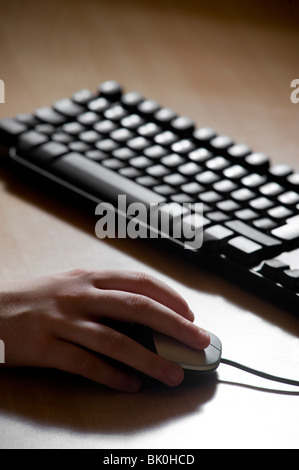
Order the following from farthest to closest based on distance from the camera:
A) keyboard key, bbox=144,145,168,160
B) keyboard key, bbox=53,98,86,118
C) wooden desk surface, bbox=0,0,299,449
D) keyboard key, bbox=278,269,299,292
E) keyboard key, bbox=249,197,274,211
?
keyboard key, bbox=53,98,86,118 → keyboard key, bbox=144,145,168,160 → keyboard key, bbox=249,197,274,211 → keyboard key, bbox=278,269,299,292 → wooden desk surface, bbox=0,0,299,449

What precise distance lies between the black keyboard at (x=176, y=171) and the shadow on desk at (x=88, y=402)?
166 millimetres

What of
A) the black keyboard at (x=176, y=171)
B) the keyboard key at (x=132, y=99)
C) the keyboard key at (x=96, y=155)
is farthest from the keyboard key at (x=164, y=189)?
the keyboard key at (x=132, y=99)

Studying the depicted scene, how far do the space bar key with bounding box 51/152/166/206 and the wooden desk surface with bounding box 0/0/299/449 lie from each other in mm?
41

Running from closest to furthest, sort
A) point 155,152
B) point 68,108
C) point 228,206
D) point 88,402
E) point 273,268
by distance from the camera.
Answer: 1. point 88,402
2. point 273,268
3. point 228,206
4. point 155,152
5. point 68,108

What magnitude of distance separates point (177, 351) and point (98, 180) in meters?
0.32

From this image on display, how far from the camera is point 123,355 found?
0.64 meters

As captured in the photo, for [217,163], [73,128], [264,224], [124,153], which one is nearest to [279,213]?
[264,224]

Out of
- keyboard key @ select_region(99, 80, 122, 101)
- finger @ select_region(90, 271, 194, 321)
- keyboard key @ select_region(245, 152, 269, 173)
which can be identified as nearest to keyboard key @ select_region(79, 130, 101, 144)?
keyboard key @ select_region(99, 80, 122, 101)

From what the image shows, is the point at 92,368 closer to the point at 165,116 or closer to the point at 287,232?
the point at 287,232

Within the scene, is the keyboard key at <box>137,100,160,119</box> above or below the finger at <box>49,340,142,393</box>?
above

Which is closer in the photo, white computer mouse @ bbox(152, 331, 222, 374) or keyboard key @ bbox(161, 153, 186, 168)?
white computer mouse @ bbox(152, 331, 222, 374)

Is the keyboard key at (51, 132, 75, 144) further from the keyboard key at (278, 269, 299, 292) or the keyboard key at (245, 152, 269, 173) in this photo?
the keyboard key at (278, 269, 299, 292)

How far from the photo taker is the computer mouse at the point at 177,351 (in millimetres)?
642

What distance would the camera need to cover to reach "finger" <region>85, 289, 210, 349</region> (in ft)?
2.11
